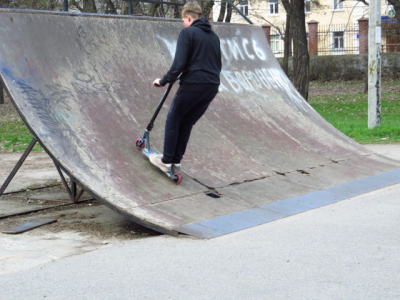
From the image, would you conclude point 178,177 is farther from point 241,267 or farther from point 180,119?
point 241,267

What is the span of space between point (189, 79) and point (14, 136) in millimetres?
8563

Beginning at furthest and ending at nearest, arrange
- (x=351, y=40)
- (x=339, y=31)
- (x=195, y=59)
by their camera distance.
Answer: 1. (x=339, y=31)
2. (x=351, y=40)
3. (x=195, y=59)

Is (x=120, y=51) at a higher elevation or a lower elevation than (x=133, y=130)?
higher

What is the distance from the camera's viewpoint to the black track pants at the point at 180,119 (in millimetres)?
5578

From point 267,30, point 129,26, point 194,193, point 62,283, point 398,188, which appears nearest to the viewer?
point 62,283

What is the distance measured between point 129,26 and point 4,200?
8.41 ft

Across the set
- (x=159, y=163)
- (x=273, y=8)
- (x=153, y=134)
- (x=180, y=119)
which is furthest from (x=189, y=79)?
(x=273, y=8)

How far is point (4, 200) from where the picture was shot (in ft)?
22.4

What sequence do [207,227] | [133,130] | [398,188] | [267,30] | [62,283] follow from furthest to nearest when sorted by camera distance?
[267,30], [398,188], [133,130], [207,227], [62,283]

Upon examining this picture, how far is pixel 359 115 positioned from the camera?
16.0 meters

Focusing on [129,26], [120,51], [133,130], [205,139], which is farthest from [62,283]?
[129,26]

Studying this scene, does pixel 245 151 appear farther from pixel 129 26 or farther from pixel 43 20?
pixel 43 20

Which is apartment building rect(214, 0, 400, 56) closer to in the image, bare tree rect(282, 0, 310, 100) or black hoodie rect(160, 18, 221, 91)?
bare tree rect(282, 0, 310, 100)

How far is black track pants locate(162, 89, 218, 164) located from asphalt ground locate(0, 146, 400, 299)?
115cm
